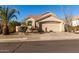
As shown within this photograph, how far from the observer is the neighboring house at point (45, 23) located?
3.92 meters

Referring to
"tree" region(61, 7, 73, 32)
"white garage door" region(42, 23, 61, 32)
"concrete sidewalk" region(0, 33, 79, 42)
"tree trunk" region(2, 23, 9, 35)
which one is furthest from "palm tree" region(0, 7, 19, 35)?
"tree" region(61, 7, 73, 32)

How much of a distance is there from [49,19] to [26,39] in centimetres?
31

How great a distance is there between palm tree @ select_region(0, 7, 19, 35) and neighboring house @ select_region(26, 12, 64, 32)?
0.16 meters

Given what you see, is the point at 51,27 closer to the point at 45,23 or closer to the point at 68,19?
the point at 45,23

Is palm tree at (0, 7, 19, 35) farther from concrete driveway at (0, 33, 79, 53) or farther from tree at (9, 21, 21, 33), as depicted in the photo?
concrete driveway at (0, 33, 79, 53)

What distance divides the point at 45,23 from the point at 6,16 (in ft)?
1.30

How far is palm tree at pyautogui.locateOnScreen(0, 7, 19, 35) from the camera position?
12.8ft

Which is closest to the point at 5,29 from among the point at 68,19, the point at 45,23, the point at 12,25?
the point at 12,25

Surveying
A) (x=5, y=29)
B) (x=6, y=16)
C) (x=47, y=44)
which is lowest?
(x=47, y=44)

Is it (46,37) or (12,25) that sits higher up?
(12,25)

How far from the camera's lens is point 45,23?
3.95 metres
